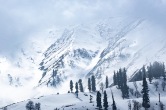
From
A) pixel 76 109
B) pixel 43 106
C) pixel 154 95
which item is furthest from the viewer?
pixel 154 95

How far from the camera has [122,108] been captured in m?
103

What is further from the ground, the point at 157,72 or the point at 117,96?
the point at 157,72

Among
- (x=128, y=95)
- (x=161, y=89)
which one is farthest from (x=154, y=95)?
(x=128, y=95)

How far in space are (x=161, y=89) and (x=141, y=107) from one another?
4841 cm

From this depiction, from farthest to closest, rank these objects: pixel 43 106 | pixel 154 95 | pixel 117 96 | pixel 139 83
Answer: pixel 139 83 → pixel 117 96 → pixel 154 95 → pixel 43 106

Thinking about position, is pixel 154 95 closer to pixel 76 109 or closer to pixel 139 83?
pixel 139 83

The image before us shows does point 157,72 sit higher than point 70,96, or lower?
higher

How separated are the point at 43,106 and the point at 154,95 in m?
77.1

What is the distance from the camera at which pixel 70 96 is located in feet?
497

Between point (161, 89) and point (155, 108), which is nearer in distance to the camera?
point (155, 108)

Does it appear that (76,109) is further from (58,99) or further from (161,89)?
(161,89)

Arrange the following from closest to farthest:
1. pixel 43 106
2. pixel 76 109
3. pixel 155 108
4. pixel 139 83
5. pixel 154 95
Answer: pixel 155 108 < pixel 76 109 < pixel 43 106 < pixel 154 95 < pixel 139 83

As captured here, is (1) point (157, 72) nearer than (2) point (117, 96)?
No

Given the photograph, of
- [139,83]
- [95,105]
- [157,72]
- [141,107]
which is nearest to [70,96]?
[95,105]
